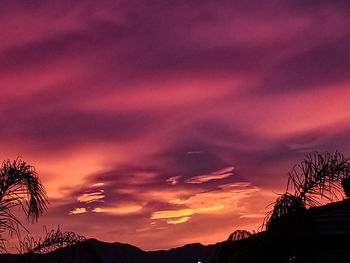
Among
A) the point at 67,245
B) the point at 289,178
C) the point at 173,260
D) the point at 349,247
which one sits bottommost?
the point at 349,247

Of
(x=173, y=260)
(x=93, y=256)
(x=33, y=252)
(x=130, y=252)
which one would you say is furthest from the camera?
(x=130, y=252)

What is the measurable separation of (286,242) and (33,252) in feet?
17.2

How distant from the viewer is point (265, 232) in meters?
11.1

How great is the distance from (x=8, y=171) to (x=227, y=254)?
493 cm

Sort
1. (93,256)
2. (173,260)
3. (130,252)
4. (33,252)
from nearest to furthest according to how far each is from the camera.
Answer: (93,256) → (33,252) → (173,260) → (130,252)

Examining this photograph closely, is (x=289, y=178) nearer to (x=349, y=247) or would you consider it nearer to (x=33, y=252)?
(x=349, y=247)

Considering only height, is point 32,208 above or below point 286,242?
above

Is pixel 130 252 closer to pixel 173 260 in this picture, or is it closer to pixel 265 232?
pixel 173 260

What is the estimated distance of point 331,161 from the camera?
1141 centimetres

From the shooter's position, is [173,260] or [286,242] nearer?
[286,242]

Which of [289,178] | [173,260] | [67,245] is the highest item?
[173,260]

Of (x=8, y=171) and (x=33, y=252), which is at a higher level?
(x=8, y=171)

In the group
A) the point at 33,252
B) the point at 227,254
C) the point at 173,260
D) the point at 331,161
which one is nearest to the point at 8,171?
the point at 33,252

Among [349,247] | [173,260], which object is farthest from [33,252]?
[173,260]
